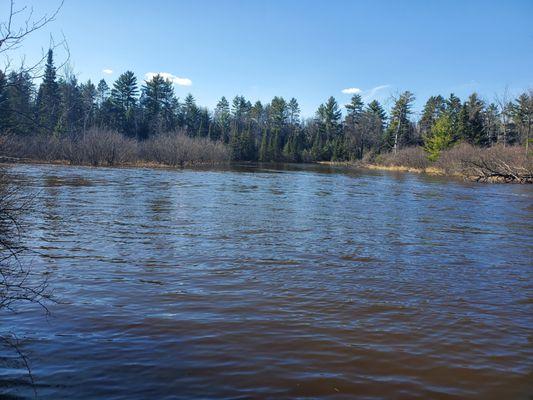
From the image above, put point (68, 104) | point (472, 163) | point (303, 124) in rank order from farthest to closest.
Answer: point (303, 124), point (472, 163), point (68, 104)

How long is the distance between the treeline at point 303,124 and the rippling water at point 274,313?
2285 inches

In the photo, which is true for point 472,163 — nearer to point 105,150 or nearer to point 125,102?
point 105,150

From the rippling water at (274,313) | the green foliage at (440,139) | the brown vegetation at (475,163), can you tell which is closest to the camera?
the rippling water at (274,313)

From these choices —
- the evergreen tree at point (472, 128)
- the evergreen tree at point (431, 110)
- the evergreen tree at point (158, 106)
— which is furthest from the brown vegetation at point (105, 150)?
the evergreen tree at point (431, 110)

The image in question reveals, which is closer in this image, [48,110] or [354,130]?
[48,110]

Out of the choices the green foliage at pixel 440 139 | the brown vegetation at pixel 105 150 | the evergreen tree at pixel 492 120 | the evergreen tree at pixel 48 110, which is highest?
the evergreen tree at pixel 492 120

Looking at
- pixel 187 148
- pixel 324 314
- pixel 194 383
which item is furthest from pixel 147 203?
pixel 187 148

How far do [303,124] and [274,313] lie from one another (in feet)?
400

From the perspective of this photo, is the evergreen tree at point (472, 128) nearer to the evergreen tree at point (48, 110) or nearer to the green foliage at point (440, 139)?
the green foliage at point (440, 139)

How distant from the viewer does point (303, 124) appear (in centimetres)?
12550

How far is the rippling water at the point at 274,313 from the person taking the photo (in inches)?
179

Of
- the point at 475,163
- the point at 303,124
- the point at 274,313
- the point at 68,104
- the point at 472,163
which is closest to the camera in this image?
the point at 274,313

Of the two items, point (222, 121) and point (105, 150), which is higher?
point (222, 121)

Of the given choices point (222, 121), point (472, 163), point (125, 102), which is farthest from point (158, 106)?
point (472, 163)
